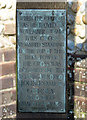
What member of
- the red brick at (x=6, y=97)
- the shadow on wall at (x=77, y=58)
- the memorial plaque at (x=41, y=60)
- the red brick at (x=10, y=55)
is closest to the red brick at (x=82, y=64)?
the shadow on wall at (x=77, y=58)

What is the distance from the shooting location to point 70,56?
2.09m

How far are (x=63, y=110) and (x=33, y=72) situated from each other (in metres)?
0.44

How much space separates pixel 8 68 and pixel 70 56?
56 cm

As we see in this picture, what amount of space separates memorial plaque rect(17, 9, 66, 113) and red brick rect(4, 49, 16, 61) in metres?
0.05

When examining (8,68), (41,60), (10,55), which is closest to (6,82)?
(8,68)

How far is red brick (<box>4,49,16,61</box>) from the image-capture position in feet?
7.00

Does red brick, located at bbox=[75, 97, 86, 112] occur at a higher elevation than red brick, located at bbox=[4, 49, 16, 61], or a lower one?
lower

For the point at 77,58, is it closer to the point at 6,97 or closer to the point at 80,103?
the point at 80,103

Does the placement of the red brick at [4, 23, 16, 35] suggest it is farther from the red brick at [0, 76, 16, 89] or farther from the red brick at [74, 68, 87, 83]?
the red brick at [74, 68, 87, 83]

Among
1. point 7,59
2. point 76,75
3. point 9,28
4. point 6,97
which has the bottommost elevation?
point 6,97

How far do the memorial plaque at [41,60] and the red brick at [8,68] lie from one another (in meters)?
0.05

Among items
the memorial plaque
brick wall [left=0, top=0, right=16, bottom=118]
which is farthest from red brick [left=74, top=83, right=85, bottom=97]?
brick wall [left=0, top=0, right=16, bottom=118]

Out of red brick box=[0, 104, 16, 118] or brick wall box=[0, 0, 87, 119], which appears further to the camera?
red brick box=[0, 104, 16, 118]

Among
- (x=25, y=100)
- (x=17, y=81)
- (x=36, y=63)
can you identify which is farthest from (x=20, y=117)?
(x=36, y=63)
